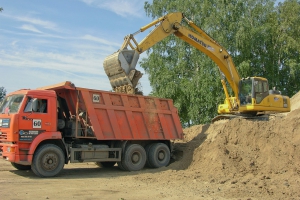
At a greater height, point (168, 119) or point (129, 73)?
point (129, 73)

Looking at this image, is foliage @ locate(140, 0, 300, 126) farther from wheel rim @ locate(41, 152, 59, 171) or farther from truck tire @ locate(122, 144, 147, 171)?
wheel rim @ locate(41, 152, 59, 171)

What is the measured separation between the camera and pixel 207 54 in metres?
17.7

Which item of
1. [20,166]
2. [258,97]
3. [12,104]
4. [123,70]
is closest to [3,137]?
[12,104]

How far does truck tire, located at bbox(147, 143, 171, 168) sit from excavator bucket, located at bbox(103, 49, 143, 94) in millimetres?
2282

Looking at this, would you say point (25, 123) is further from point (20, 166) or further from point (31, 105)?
point (20, 166)

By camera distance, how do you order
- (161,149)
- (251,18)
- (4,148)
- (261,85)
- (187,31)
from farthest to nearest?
(251,18), (261,85), (187,31), (161,149), (4,148)

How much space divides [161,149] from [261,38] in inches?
839

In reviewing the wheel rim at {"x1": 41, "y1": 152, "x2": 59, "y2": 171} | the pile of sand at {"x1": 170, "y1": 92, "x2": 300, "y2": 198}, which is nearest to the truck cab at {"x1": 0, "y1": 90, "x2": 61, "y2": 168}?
the wheel rim at {"x1": 41, "y1": 152, "x2": 59, "y2": 171}

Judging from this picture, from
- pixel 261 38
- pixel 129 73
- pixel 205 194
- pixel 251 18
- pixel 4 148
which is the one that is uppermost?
pixel 251 18

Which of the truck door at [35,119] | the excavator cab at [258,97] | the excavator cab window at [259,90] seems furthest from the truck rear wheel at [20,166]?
the excavator cab window at [259,90]

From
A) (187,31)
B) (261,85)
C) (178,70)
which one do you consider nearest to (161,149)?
(187,31)

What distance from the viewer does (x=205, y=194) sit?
8.45 metres

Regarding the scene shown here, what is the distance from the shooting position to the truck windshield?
1041 cm

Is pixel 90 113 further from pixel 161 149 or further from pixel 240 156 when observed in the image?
pixel 240 156
